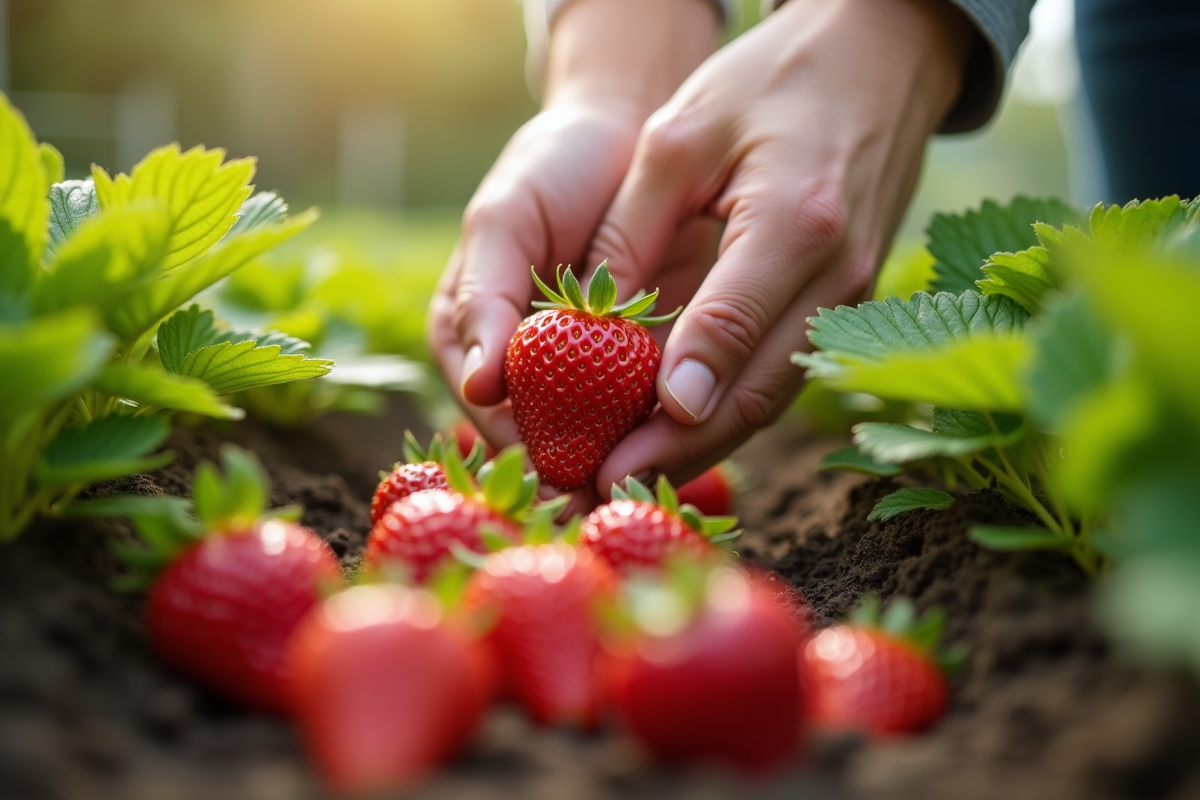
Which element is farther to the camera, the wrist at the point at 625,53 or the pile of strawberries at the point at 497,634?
the wrist at the point at 625,53

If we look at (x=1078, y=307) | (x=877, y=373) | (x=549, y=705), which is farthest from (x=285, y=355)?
(x=1078, y=307)

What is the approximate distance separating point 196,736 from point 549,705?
301 mm

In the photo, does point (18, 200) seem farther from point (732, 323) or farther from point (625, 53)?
point (625, 53)

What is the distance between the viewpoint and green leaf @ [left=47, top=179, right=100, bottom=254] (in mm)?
1320

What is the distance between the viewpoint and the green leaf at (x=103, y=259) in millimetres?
992

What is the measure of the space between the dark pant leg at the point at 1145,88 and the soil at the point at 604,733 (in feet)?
7.38

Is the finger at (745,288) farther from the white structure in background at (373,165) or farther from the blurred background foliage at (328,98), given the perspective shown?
the white structure in background at (373,165)

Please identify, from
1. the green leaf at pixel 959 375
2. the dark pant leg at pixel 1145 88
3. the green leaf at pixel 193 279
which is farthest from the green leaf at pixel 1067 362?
the dark pant leg at pixel 1145 88

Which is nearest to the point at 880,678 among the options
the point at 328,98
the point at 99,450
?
the point at 99,450

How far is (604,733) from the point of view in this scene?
2.99 ft

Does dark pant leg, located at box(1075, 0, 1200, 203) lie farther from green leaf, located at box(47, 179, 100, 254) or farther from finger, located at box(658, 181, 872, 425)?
green leaf, located at box(47, 179, 100, 254)

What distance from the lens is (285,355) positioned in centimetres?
130

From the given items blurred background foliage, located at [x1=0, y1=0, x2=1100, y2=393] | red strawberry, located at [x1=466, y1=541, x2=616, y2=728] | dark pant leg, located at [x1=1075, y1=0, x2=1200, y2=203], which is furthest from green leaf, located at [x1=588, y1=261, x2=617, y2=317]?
blurred background foliage, located at [x1=0, y1=0, x2=1100, y2=393]

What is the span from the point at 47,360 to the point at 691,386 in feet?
3.00
